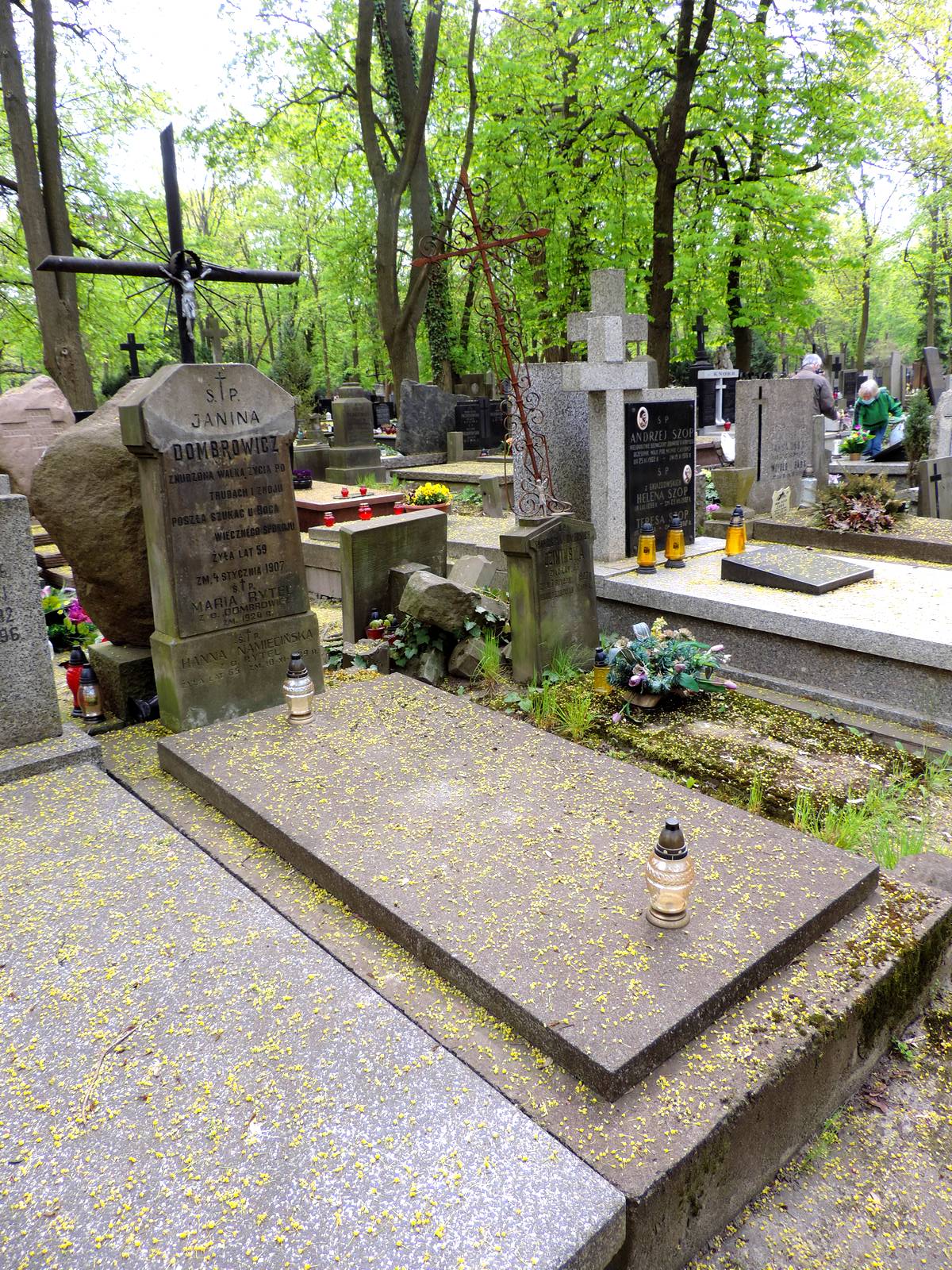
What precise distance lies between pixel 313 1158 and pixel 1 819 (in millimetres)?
2267

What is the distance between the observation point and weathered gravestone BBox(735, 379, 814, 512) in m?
9.19

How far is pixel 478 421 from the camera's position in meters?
16.7

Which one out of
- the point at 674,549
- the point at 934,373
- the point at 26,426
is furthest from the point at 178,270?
the point at 934,373

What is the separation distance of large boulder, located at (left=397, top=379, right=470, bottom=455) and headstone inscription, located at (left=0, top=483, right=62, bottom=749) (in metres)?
12.6

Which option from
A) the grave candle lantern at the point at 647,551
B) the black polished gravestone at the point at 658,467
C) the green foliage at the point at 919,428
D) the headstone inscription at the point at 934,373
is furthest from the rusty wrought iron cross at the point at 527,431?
the headstone inscription at the point at 934,373

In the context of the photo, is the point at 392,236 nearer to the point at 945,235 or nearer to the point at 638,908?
the point at 638,908

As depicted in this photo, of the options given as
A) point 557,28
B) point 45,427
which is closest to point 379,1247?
point 45,427

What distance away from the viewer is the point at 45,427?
11.4 metres

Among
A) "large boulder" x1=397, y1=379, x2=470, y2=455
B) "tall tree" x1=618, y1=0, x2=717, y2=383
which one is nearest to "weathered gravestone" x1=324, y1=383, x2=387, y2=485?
"large boulder" x1=397, y1=379, x2=470, y2=455

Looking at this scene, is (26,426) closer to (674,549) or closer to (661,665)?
(674,549)

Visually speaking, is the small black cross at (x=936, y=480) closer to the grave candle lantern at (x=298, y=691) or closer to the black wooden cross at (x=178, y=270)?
the black wooden cross at (x=178, y=270)

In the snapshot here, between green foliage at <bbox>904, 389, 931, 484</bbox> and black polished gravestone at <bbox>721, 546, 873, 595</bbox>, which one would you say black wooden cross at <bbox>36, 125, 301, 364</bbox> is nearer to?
black polished gravestone at <bbox>721, 546, 873, 595</bbox>

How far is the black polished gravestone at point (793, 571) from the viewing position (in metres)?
6.23

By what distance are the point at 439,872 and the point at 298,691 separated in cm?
167
